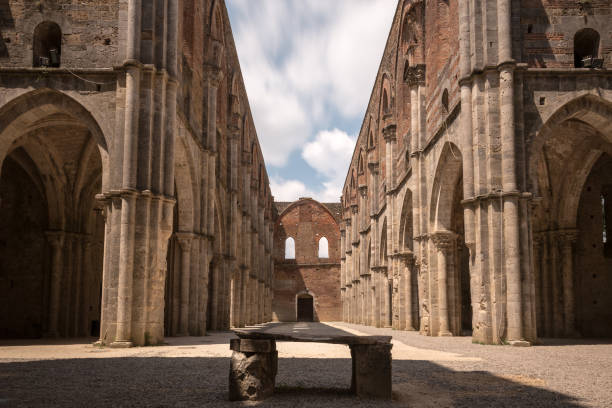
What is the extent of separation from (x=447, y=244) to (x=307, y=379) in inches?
509

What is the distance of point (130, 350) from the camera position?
11586mm

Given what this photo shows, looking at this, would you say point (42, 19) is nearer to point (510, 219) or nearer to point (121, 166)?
point (121, 166)

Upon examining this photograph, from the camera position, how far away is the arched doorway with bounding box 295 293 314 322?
51.9 m

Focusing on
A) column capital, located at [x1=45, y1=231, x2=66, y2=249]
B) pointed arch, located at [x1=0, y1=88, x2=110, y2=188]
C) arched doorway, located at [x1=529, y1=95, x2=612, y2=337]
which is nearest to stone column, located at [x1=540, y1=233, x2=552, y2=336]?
arched doorway, located at [x1=529, y1=95, x2=612, y2=337]

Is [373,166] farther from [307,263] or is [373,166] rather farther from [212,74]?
[307,263]

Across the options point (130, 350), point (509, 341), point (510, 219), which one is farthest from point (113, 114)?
point (509, 341)

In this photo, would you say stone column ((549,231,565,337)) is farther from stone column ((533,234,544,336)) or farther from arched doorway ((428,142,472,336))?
arched doorway ((428,142,472,336))

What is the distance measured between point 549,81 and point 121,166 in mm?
11104

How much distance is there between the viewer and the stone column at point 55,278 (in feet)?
58.0

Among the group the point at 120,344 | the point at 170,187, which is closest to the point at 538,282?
the point at 170,187

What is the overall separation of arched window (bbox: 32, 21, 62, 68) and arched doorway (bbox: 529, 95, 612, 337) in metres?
15.0

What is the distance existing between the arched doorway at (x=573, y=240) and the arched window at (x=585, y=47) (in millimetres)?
2858

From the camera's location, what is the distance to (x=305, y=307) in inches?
2061

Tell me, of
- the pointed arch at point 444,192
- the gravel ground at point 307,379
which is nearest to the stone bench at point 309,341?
the gravel ground at point 307,379
